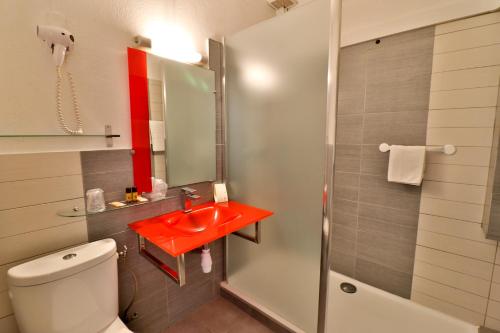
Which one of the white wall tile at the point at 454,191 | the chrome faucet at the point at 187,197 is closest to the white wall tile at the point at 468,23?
the white wall tile at the point at 454,191

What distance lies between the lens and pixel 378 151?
1.71m

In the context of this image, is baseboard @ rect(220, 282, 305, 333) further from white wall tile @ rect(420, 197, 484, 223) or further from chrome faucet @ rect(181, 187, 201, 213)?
white wall tile @ rect(420, 197, 484, 223)

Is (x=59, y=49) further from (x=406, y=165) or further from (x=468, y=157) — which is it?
(x=468, y=157)

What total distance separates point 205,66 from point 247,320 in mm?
1917

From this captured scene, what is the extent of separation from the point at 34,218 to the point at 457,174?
2.33 m

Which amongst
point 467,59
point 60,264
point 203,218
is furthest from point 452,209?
point 60,264

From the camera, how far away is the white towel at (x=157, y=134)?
4.55 feet

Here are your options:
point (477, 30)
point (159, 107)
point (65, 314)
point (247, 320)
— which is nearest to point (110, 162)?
point (159, 107)

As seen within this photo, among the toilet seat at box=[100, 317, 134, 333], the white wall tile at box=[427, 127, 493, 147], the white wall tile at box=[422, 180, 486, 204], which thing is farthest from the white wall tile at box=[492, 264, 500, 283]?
the toilet seat at box=[100, 317, 134, 333]

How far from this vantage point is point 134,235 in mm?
1340

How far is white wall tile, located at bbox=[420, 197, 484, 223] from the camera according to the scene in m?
1.37

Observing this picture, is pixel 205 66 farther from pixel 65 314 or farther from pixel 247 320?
pixel 247 320

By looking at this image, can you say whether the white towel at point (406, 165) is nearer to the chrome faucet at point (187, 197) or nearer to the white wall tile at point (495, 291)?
the white wall tile at point (495, 291)

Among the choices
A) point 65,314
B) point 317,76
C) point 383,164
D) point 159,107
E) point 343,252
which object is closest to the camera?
point 65,314
